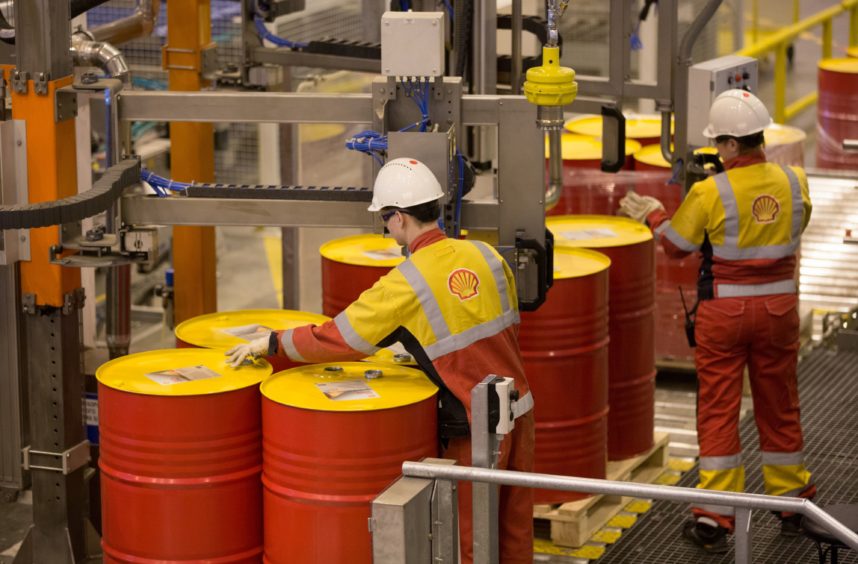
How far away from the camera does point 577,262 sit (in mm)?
6273

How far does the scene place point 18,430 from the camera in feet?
19.1

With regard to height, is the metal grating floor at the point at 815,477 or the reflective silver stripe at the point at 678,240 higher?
the reflective silver stripe at the point at 678,240

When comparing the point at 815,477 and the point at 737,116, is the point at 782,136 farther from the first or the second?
the point at 737,116

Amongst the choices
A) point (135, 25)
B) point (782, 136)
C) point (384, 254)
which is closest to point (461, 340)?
point (384, 254)

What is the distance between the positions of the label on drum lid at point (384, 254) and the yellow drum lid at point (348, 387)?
104 centimetres

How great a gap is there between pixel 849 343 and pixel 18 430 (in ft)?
16.1

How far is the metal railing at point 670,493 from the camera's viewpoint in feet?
12.1

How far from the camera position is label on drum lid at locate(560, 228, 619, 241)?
671 cm

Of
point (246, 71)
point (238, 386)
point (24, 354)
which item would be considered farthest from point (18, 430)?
point (246, 71)

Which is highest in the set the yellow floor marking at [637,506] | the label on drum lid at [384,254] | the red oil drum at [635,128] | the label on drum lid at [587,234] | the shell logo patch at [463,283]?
the red oil drum at [635,128]

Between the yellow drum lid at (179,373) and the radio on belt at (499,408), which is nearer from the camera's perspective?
the radio on belt at (499,408)

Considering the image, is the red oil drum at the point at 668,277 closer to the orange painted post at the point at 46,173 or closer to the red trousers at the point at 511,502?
the red trousers at the point at 511,502

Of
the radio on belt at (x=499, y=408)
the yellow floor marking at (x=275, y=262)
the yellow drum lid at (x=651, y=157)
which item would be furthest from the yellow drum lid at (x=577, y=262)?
the yellow floor marking at (x=275, y=262)

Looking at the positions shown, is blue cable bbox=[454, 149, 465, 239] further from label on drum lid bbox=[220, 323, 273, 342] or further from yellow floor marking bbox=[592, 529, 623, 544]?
yellow floor marking bbox=[592, 529, 623, 544]
